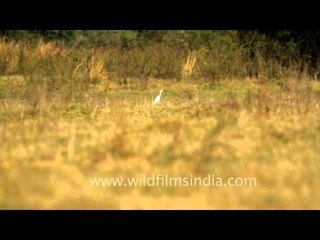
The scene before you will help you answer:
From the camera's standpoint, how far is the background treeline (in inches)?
415

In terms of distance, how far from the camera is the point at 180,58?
1148 cm

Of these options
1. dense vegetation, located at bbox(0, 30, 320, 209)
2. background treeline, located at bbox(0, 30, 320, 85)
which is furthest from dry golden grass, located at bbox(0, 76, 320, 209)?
background treeline, located at bbox(0, 30, 320, 85)

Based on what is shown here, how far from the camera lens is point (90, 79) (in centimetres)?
1023

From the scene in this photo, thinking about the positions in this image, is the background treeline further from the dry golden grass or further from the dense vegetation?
the dry golden grass

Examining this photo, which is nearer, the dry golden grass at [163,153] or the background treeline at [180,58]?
the dry golden grass at [163,153]

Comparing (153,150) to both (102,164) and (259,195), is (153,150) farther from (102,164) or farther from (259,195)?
(259,195)

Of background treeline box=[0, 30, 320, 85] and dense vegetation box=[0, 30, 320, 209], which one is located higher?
background treeline box=[0, 30, 320, 85]

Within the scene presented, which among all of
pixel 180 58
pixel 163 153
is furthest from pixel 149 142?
pixel 180 58

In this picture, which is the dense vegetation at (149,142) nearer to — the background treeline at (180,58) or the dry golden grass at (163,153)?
the dry golden grass at (163,153)

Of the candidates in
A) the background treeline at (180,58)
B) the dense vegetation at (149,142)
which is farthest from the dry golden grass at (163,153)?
the background treeline at (180,58)

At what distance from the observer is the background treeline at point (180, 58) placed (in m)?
10.5

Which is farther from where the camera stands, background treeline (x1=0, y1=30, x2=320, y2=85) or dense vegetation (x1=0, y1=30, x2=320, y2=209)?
background treeline (x1=0, y1=30, x2=320, y2=85)
